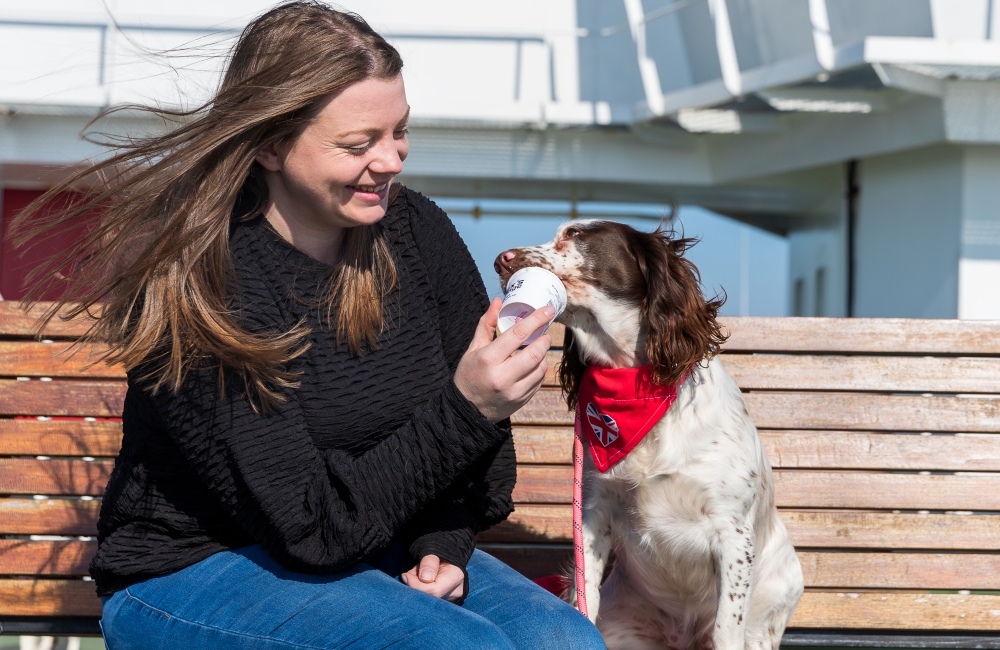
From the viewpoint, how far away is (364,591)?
6.39ft

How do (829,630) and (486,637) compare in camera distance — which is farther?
(829,630)

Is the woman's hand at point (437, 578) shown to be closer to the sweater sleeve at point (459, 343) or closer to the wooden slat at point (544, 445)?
the sweater sleeve at point (459, 343)

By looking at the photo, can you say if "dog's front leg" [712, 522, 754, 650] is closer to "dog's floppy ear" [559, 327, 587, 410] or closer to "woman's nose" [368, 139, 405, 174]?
"dog's floppy ear" [559, 327, 587, 410]

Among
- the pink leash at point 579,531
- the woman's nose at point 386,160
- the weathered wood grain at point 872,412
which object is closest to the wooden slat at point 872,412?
the weathered wood grain at point 872,412

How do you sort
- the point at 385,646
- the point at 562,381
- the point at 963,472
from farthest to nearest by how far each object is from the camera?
1. the point at 963,472
2. the point at 562,381
3. the point at 385,646

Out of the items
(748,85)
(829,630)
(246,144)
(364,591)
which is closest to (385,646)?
(364,591)

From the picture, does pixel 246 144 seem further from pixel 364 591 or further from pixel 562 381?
pixel 562 381

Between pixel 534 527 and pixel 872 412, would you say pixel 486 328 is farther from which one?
pixel 872 412

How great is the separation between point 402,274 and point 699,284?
77cm

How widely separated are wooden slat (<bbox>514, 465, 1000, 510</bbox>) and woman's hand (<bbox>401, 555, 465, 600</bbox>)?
4.35ft

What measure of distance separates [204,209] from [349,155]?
1.00 ft

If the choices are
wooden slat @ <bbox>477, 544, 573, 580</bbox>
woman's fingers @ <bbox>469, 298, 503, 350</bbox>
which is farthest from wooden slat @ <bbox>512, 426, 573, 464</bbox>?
woman's fingers @ <bbox>469, 298, 503, 350</bbox>

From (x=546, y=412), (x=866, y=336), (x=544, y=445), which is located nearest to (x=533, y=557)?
(x=544, y=445)

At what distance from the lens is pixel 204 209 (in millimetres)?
1981
